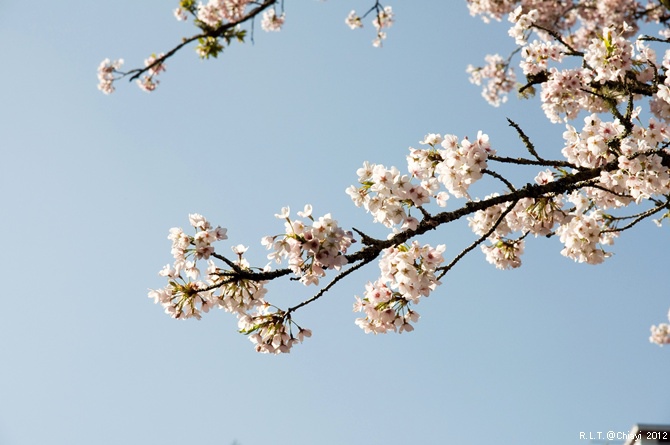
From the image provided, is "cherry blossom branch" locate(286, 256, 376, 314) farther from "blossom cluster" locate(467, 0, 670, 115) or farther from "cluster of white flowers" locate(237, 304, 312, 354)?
"blossom cluster" locate(467, 0, 670, 115)

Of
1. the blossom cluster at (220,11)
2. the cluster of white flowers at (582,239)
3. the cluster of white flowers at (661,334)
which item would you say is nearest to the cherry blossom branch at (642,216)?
the cluster of white flowers at (582,239)

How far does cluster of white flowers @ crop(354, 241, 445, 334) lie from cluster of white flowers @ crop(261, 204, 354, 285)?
0.68 meters

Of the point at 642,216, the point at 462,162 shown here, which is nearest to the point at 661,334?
the point at 642,216

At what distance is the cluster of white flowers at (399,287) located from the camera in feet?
14.2

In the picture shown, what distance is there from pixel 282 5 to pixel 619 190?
439 cm

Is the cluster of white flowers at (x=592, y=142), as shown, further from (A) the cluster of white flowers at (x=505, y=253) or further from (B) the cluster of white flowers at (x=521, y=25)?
(B) the cluster of white flowers at (x=521, y=25)

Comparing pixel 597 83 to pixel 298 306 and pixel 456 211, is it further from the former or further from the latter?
pixel 298 306

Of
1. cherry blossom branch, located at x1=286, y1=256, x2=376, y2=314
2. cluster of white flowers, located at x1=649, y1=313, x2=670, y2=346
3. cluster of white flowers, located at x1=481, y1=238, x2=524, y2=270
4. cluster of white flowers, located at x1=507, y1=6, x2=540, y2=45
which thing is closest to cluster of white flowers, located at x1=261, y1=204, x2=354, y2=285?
cherry blossom branch, located at x1=286, y1=256, x2=376, y2=314

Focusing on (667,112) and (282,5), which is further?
(282,5)

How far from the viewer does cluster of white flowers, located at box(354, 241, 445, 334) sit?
432cm

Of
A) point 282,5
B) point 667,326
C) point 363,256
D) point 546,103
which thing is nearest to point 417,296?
point 363,256

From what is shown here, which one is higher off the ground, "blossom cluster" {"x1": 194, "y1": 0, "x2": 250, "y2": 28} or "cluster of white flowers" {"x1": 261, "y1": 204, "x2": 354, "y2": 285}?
"blossom cluster" {"x1": 194, "y1": 0, "x2": 250, "y2": 28}

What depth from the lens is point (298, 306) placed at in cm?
430

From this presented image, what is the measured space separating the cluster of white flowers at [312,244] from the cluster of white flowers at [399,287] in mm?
676
